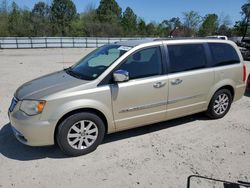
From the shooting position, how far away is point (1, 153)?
12.4ft

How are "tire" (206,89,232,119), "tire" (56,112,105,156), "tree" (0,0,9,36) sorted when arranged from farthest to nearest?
"tree" (0,0,9,36) → "tire" (206,89,232,119) → "tire" (56,112,105,156)

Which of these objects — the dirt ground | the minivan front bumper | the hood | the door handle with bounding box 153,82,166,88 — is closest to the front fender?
the minivan front bumper

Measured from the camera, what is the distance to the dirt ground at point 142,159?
124 inches

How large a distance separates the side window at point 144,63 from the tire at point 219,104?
157 centimetres

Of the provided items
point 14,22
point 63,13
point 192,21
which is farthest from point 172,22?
point 14,22

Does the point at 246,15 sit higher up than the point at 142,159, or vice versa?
the point at 246,15

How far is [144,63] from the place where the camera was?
405cm

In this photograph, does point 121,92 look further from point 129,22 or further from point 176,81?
point 129,22

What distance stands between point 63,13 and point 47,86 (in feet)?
191

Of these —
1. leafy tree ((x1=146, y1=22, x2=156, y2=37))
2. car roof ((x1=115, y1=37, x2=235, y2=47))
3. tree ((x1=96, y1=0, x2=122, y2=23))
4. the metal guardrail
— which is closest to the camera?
car roof ((x1=115, y1=37, x2=235, y2=47))

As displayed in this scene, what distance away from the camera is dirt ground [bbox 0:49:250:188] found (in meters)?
3.15

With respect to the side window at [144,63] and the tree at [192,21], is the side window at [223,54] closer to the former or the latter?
the side window at [144,63]

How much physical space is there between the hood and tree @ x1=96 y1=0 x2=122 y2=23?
53.3 metres

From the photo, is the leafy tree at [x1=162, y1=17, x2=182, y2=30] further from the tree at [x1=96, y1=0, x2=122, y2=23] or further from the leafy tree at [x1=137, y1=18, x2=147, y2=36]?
the tree at [x1=96, y1=0, x2=122, y2=23]
